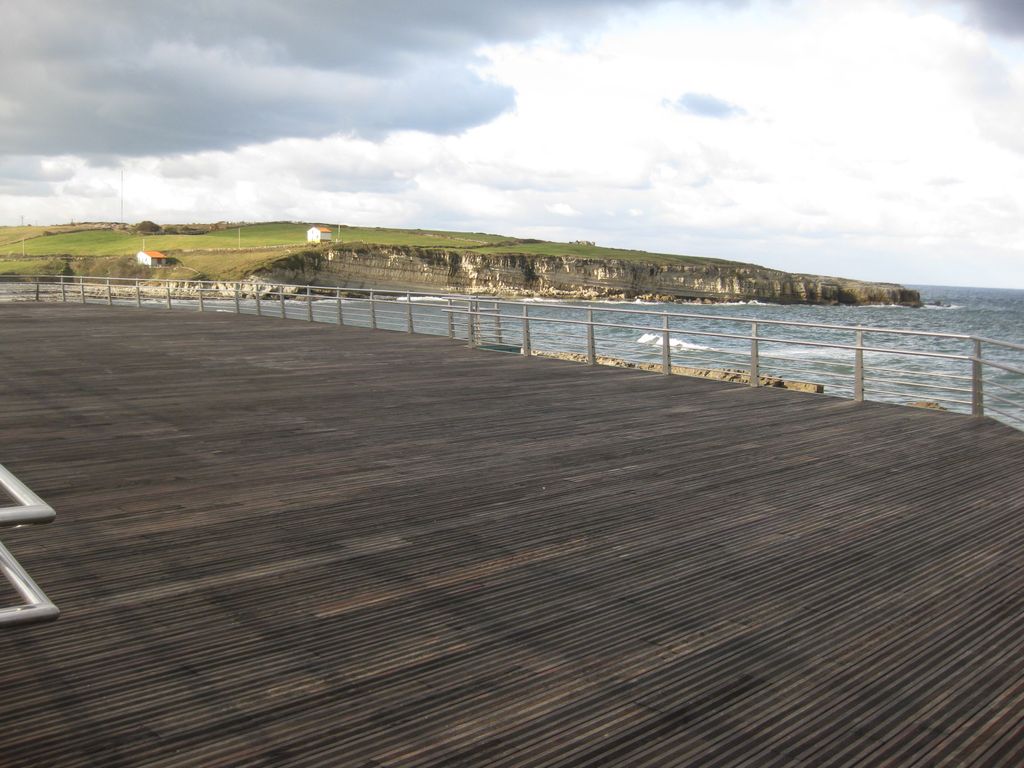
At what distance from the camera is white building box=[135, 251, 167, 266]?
110 meters

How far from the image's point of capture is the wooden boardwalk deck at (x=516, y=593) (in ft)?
10.2

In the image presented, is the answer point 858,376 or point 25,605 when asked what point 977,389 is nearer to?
point 858,376

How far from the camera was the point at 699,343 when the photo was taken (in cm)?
5800

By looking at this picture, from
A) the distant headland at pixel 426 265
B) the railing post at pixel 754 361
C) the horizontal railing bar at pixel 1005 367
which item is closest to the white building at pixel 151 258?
the distant headland at pixel 426 265

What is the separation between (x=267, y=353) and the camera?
16.5 metres

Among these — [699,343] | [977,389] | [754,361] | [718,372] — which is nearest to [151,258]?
[699,343]

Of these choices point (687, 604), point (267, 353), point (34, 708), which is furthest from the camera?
point (267, 353)

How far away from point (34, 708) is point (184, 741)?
2.12 feet

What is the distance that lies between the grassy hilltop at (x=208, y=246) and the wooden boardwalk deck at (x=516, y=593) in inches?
3739

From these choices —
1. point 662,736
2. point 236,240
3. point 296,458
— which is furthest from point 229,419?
point 236,240

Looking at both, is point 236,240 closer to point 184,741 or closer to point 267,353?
point 267,353

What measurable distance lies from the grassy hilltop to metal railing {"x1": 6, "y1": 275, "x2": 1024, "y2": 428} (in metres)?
38.5

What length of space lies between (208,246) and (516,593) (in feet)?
417

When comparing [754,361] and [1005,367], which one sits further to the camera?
[754,361]
